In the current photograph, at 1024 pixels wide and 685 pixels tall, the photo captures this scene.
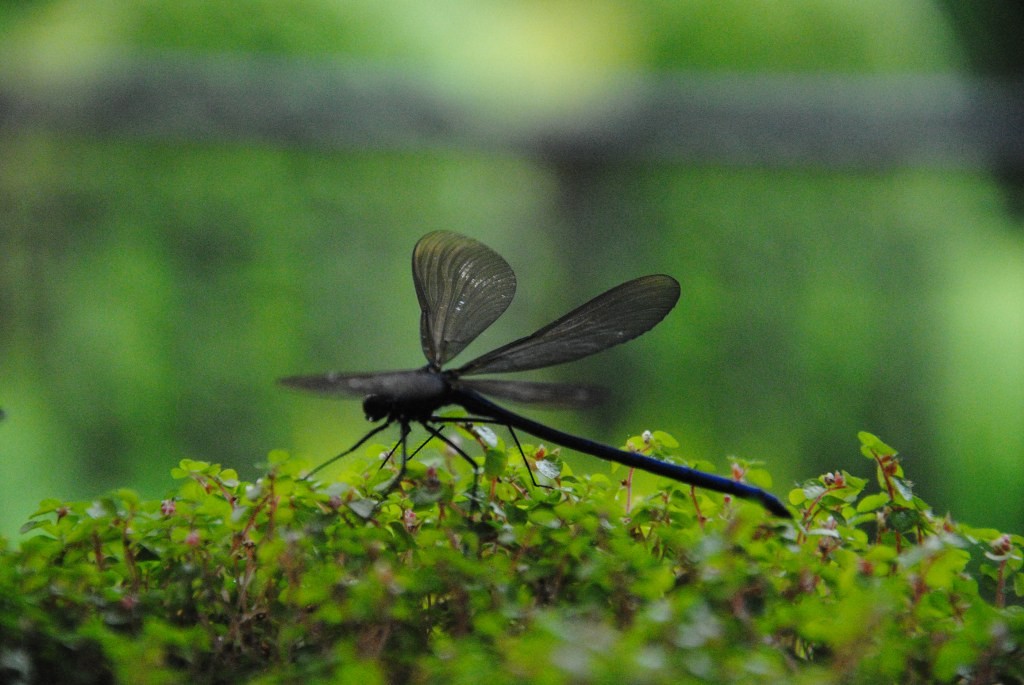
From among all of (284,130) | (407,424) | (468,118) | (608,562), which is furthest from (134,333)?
(608,562)

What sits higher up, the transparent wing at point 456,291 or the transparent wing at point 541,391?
the transparent wing at point 456,291

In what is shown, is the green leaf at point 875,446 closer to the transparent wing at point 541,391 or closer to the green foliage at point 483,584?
the green foliage at point 483,584

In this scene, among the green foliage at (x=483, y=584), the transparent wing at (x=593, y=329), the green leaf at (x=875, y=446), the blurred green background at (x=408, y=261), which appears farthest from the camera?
the blurred green background at (x=408, y=261)

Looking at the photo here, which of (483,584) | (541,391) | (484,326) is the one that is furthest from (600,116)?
(483,584)

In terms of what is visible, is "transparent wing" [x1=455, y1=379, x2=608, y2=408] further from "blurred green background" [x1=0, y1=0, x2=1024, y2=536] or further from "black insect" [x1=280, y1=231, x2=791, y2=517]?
"blurred green background" [x1=0, y1=0, x2=1024, y2=536]

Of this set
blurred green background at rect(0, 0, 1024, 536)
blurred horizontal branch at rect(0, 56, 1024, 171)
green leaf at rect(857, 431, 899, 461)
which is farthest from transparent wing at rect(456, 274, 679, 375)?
blurred horizontal branch at rect(0, 56, 1024, 171)

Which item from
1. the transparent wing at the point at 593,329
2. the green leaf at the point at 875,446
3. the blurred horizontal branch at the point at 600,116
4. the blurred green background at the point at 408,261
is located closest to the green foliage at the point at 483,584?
the green leaf at the point at 875,446

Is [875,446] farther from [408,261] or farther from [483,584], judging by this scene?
[408,261]

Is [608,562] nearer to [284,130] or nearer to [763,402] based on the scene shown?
[763,402]
